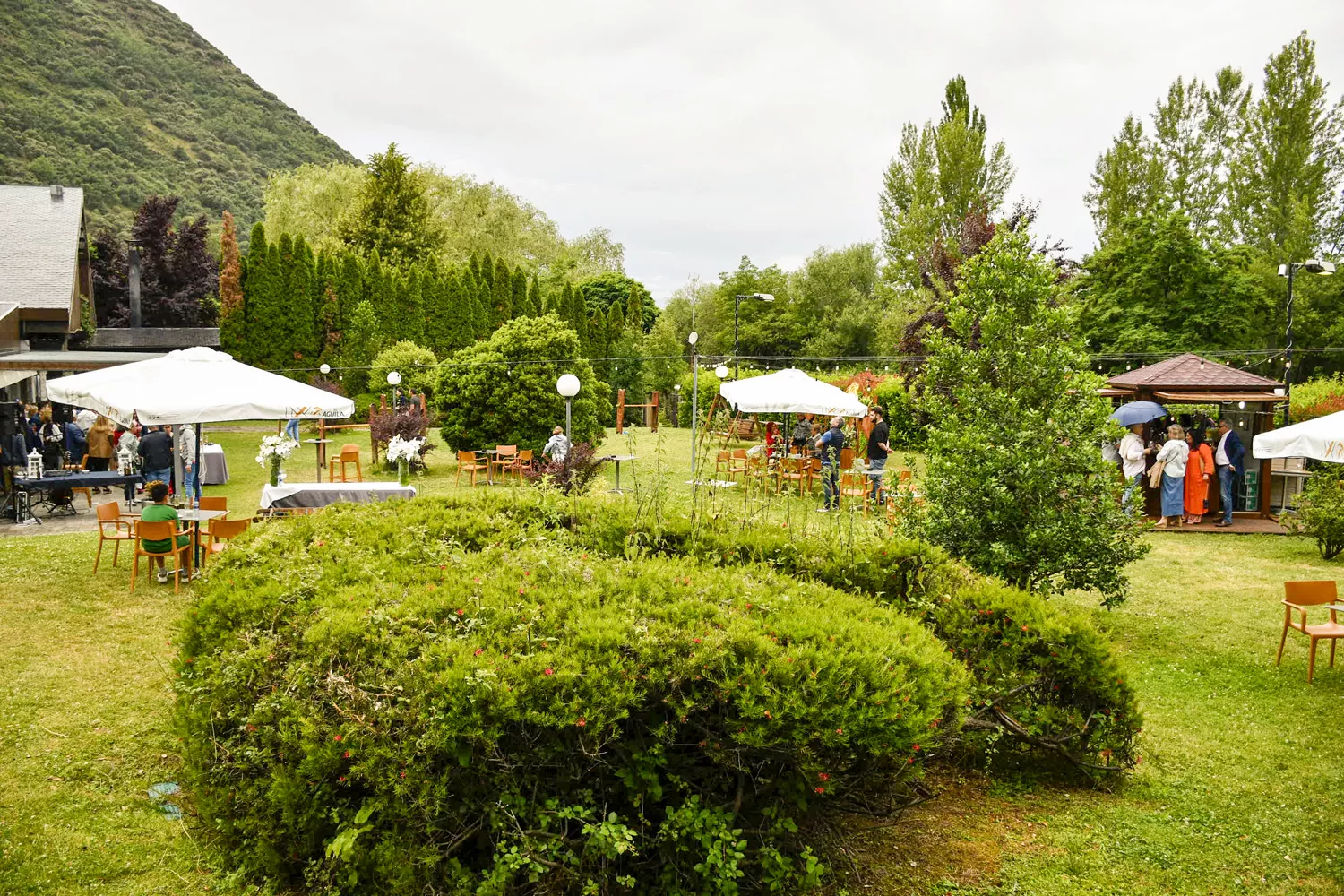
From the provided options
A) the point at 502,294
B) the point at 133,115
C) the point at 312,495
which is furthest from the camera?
the point at 133,115

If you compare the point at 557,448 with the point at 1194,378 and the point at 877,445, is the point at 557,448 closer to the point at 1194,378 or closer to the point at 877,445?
the point at 877,445

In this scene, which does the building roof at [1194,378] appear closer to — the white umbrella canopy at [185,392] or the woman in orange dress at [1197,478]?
the woman in orange dress at [1197,478]

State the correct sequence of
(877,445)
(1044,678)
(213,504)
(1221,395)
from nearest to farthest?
(1044,678), (213,504), (877,445), (1221,395)

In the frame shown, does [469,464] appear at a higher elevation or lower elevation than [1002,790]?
higher

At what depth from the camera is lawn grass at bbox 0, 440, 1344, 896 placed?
3.79 metres

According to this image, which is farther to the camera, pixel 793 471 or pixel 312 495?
pixel 793 471

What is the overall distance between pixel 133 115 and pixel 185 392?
241 ft

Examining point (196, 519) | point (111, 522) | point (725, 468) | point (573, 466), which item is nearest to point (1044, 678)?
point (196, 519)

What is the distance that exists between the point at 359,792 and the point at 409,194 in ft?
127

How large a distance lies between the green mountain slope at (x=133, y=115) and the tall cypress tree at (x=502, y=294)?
27.9 m

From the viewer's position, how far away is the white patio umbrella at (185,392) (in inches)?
328

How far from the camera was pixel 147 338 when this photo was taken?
26828mm

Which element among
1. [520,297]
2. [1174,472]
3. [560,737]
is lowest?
[560,737]

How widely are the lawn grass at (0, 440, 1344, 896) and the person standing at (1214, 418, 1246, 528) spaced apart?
21.4 feet
